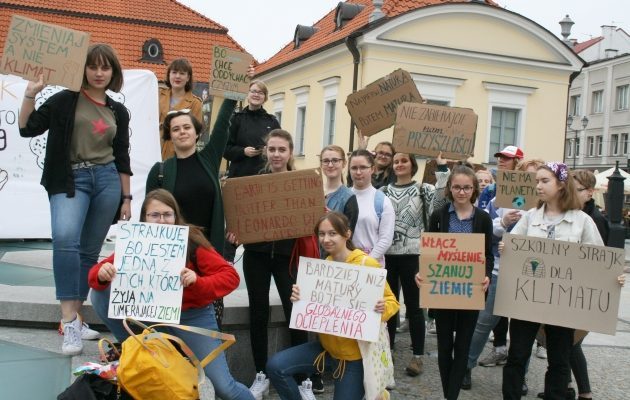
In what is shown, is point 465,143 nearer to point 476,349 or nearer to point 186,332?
point 476,349

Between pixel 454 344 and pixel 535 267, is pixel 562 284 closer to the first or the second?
pixel 535 267

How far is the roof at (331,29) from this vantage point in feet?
74.0

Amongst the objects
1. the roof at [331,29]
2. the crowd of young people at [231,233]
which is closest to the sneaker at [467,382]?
the crowd of young people at [231,233]

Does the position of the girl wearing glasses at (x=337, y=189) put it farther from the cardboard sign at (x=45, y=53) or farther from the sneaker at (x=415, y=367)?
the cardboard sign at (x=45, y=53)

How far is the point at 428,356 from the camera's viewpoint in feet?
20.9

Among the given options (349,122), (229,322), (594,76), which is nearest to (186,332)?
(229,322)

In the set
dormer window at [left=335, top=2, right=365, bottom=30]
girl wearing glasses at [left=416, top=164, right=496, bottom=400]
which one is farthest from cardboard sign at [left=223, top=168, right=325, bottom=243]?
dormer window at [left=335, top=2, right=365, bottom=30]

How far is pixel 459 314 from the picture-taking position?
191 inches

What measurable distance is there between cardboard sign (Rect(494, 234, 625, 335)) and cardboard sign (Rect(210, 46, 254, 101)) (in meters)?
2.56

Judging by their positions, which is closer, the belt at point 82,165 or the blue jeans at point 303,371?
the blue jeans at point 303,371

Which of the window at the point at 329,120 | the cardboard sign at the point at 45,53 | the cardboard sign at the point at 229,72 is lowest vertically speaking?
the cardboard sign at the point at 45,53

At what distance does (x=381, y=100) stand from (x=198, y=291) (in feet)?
13.5

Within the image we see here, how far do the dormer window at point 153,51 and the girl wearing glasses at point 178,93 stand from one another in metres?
24.7

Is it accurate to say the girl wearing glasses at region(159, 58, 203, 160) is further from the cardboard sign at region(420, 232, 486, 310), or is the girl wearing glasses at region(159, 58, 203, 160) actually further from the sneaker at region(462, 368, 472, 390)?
the sneaker at region(462, 368, 472, 390)
